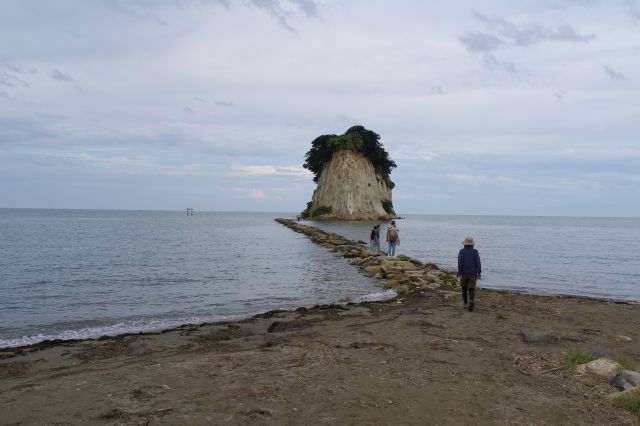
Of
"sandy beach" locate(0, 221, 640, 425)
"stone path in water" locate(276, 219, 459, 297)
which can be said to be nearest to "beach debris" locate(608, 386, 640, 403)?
"sandy beach" locate(0, 221, 640, 425)

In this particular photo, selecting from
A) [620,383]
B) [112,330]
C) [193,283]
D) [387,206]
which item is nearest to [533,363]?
[620,383]


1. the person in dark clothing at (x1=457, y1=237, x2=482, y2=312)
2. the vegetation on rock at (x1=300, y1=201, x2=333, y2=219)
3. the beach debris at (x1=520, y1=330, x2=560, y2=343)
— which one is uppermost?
the vegetation on rock at (x1=300, y1=201, x2=333, y2=219)

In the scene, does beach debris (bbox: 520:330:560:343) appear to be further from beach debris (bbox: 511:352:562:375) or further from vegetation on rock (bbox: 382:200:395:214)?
vegetation on rock (bbox: 382:200:395:214)

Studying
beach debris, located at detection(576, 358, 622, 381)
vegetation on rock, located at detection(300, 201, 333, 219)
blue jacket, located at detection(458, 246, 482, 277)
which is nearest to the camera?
beach debris, located at detection(576, 358, 622, 381)

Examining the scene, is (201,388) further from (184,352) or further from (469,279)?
(469,279)

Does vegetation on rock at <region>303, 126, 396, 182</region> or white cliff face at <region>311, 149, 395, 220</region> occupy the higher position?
vegetation on rock at <region>303, 126, 396, 182</region>

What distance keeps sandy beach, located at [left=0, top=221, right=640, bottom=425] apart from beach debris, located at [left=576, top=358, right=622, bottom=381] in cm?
18

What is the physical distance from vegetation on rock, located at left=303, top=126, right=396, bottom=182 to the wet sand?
82.0 metres

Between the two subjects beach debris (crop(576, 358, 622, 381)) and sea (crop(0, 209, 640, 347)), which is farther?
sea (crop(0, 209, 640, 347))

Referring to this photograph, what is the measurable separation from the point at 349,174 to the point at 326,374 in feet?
279

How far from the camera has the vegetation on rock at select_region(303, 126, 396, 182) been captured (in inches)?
3701

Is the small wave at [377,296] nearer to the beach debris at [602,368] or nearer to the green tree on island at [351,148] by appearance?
the beach debris at [602,368]

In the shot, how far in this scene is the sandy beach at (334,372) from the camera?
643cm

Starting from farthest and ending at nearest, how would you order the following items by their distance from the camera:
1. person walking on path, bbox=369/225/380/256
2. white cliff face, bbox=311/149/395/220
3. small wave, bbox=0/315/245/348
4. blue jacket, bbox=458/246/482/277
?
white cliff face, bbox=311/149/395/220
person walking on path, bbox=369/225/380/256
blue jacket, bbox=458/246/482/277
small wave, bbox=0/315/245/348
